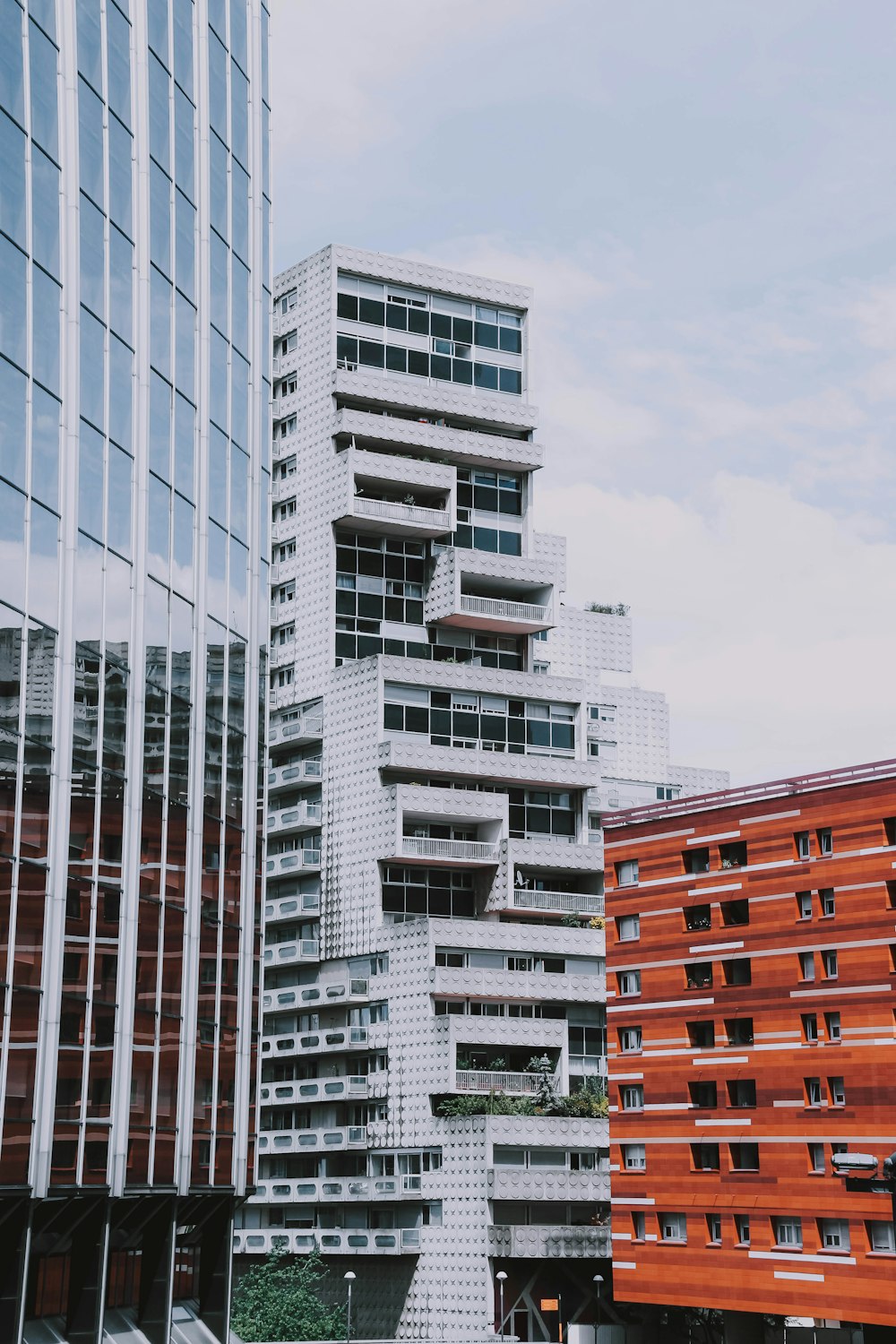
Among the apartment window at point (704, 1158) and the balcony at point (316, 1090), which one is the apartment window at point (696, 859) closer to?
the apartment window at point (704, 1158)

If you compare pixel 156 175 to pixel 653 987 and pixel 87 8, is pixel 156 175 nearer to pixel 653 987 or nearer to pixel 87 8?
pixel 87 8

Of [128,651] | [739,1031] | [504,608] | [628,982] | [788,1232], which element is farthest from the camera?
[504,608]

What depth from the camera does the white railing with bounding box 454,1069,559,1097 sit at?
3433 inches

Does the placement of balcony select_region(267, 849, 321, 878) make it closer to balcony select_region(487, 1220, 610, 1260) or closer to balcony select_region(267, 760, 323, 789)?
balcony select_region(267, 760, 323, 789)

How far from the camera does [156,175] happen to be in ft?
146

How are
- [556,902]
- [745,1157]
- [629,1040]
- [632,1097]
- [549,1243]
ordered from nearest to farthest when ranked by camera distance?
[745,1157], [632,1097], [629,1040], [549,1243], [556,902]

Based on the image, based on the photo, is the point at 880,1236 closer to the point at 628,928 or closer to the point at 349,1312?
the point at 628,928

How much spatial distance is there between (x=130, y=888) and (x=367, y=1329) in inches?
2179

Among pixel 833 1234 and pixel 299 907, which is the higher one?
pixel 299 907

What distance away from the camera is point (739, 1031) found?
7169 cm

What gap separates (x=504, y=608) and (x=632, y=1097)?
33436 mm

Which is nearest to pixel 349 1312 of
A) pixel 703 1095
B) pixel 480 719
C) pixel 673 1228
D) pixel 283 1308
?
pixel 283 1308

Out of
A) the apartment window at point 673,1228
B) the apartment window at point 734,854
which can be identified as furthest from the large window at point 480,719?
the apartment window at point 673,1228

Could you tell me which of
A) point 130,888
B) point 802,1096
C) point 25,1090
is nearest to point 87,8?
point 130,888
